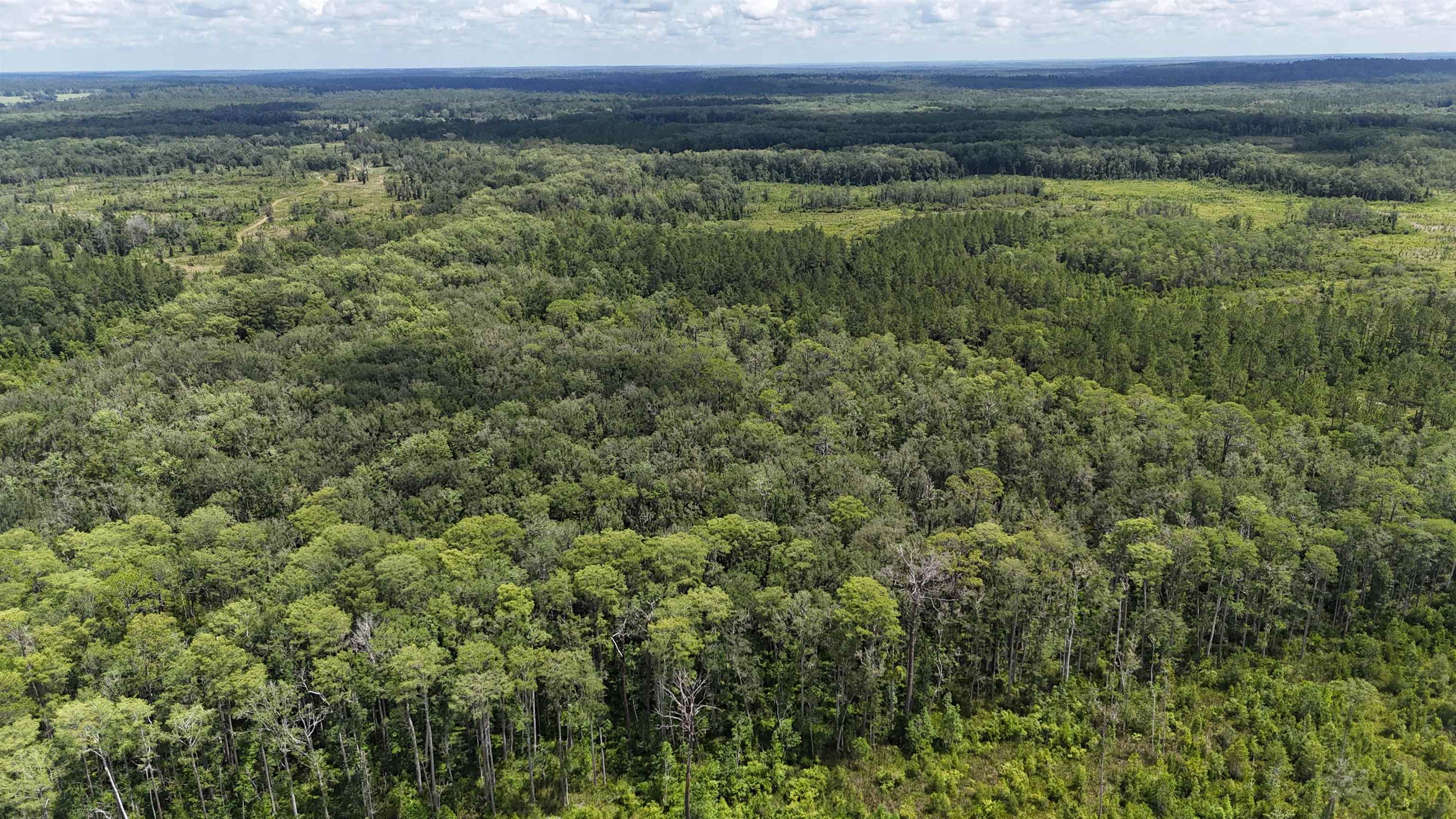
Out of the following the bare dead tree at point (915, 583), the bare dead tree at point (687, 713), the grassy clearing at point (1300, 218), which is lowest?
the bare dead tree at point (687, 713)

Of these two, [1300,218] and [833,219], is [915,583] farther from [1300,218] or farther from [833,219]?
[1300,218]

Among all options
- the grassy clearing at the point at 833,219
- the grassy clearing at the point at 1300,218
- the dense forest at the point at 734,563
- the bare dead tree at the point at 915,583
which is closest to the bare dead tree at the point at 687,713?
the dense forest at the point at 734,563

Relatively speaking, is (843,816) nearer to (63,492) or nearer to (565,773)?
(565,773)

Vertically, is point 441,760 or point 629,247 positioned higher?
point 629,247

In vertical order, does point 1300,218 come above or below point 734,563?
above

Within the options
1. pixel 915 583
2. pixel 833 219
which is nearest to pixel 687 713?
pixel 915 583

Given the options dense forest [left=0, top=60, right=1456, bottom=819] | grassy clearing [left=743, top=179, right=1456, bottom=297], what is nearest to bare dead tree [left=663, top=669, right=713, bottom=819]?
dense forest [left=0, top=60, right=1456, bottom=819]

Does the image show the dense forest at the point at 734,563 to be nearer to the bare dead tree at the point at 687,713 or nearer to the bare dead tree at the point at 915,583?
the bare dead tree at the point at 915,583

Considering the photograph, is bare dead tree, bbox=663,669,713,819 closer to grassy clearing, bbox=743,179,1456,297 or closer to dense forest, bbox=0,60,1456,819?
dense forest, bbox=0,60,1456,819

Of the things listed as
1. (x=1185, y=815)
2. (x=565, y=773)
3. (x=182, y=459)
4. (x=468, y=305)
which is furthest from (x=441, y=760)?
(x=468, y=305)

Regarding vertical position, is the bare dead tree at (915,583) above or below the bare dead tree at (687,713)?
above

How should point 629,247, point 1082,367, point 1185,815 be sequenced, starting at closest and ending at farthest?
point 1185,815 < point 1082,367 < point 629,247
